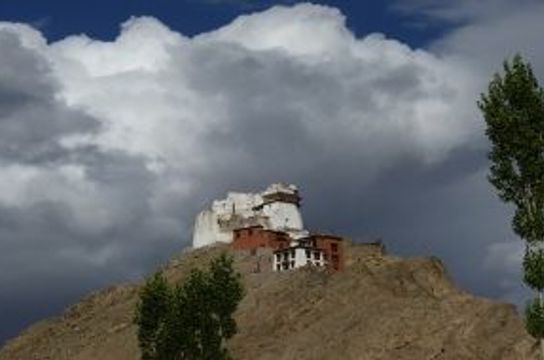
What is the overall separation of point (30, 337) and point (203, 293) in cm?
11667

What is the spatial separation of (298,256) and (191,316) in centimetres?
9088

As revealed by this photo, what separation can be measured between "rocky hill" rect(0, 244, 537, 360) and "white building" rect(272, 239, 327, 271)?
3225mm

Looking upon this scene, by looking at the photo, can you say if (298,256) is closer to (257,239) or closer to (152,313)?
(257,239)

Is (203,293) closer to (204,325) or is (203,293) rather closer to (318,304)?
(204,325)

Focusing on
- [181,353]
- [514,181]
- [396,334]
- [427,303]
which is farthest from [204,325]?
[427,303]

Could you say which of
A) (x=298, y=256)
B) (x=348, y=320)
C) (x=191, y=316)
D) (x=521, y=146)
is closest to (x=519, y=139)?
(x=521, y=146)

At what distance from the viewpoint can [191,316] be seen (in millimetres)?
86375

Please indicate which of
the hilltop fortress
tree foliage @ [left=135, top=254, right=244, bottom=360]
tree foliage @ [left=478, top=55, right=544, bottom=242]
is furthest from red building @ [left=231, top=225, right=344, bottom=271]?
tree foliage @ [left=478, top=55, right=544, bottom=242]

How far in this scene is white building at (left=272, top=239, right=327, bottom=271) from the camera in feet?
579

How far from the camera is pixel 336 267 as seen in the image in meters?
181

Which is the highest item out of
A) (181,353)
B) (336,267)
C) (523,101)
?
(336,267)

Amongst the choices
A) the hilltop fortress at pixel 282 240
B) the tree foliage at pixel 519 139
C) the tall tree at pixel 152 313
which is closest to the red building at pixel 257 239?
the hilltop fortress at pixel 282 240

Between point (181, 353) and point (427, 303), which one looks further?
point (427, 303)

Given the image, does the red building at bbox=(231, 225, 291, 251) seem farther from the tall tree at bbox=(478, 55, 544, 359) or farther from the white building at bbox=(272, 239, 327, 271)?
the tall tree at bbox=(478, 55, 544, 359)
